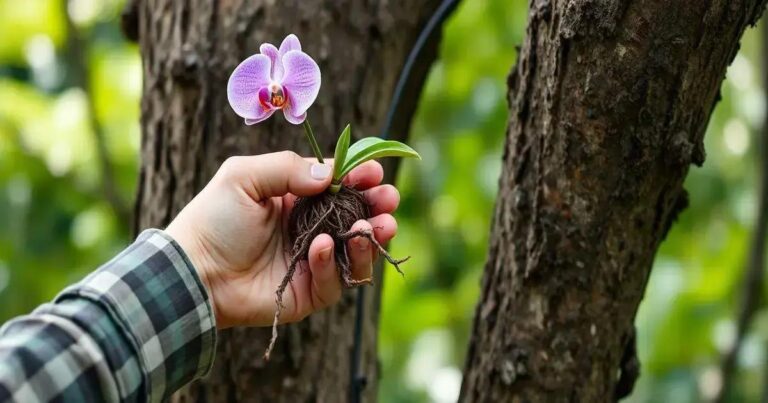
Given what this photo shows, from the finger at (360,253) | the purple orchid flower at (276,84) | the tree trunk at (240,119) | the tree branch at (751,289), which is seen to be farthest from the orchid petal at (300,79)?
the tree branch at (751,289)

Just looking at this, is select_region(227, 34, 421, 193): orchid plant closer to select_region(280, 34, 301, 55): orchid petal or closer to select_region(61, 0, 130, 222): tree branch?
select_region(280, 34, 301, 55): orchid petal

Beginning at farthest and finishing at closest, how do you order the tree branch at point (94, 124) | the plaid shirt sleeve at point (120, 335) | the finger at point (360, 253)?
the tree branch at point (94, 124) → the finger at point (360, 253) → the plaid shirt sleeve at point (120, 335)

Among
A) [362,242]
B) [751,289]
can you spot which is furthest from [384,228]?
[751,289]

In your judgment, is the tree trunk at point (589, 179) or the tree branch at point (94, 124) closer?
the tree trunk at point (589, 179)

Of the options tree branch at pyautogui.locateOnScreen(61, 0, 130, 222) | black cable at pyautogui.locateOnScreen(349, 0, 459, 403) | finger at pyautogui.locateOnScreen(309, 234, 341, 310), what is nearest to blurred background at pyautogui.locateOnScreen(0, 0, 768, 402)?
tree branch at pyautogui.locateOnScreen(61, 0, 130, 222)

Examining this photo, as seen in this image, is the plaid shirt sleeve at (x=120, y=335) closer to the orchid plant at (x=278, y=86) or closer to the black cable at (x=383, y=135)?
the orchid plant at (x=278, y=86)

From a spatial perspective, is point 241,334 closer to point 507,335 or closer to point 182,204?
point 182,204
